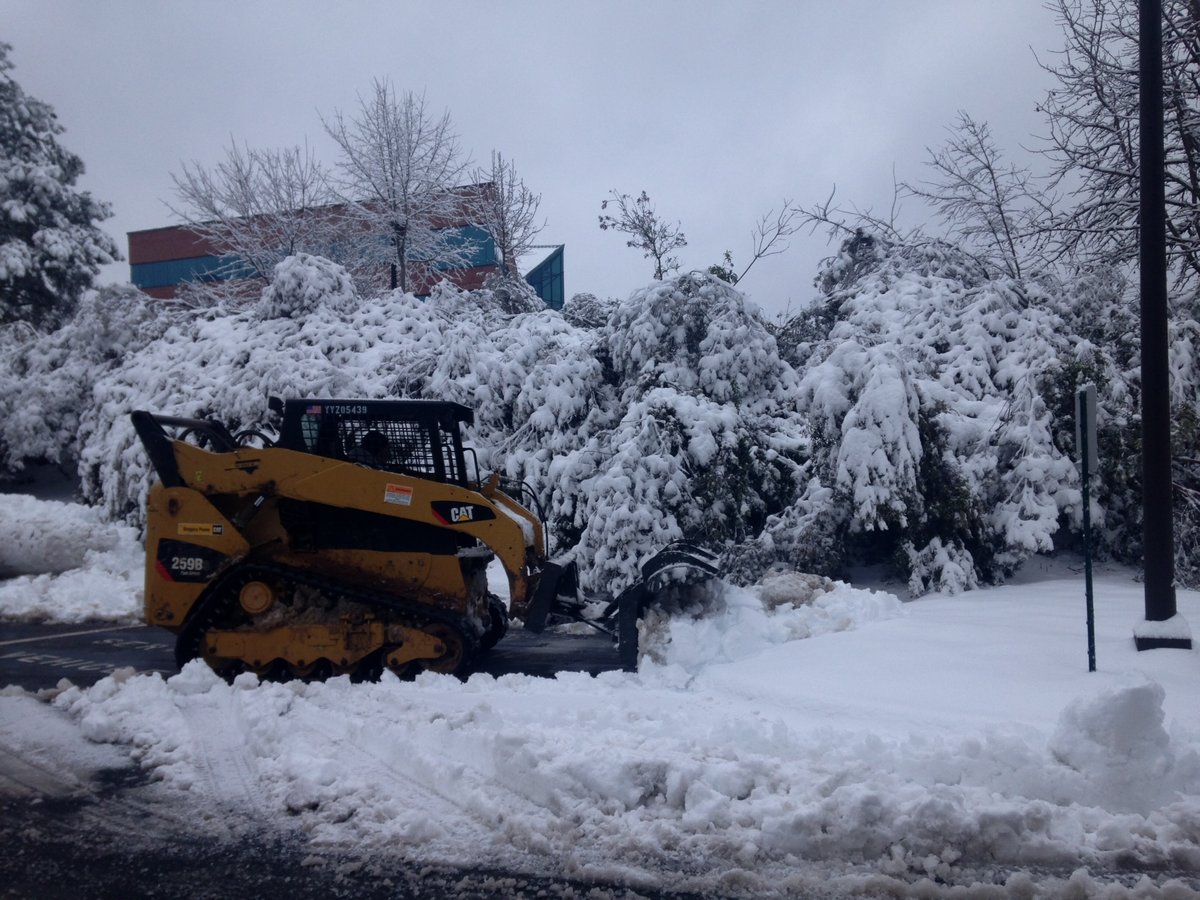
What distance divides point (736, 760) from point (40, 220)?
Answer: 25.6 meters

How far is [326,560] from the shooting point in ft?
28.0

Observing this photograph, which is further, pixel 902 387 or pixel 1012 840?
pixel 902 387

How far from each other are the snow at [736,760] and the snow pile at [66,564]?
6154 millimetres

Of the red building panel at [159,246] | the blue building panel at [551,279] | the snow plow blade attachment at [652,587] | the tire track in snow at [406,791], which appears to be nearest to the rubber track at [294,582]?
the snow plow blade attachment at [652,587]

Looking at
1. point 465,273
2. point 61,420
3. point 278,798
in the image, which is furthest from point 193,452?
point 465,273

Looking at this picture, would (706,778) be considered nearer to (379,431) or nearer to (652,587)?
(652,587)

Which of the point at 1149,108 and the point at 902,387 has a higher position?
the point at 1149,108

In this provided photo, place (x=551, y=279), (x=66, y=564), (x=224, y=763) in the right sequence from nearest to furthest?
(x=224, y=763)
(x=66, y=564)
(x=551, y=279)

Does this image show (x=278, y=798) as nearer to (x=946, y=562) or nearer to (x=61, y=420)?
(x=946, y=562)

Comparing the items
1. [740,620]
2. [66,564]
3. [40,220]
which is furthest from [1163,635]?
[40,220]

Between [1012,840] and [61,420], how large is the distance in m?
21.4

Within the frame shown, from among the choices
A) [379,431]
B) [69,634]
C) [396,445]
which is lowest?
[69,634]

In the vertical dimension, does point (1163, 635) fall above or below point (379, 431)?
below

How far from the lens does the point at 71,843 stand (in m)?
4.71
